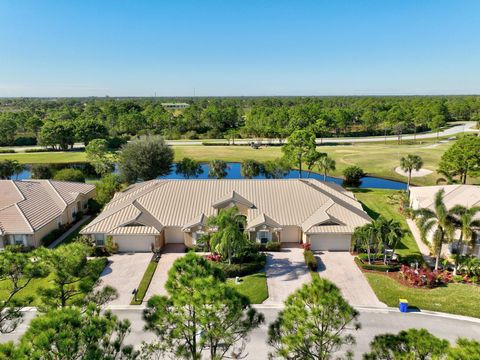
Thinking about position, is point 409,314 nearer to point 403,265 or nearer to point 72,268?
point 403,265

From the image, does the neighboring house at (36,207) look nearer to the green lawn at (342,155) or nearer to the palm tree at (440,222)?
the palm tree at (440,222)

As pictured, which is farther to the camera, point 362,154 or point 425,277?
point 362,154

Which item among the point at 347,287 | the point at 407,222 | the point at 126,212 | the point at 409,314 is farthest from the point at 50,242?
the point at 407,222

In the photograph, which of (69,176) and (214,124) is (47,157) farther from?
(214,124)

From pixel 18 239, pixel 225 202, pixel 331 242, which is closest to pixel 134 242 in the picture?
pixel 225 202

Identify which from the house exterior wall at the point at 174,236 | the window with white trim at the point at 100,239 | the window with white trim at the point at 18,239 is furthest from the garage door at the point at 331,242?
the window with white trim at the point at 18,239

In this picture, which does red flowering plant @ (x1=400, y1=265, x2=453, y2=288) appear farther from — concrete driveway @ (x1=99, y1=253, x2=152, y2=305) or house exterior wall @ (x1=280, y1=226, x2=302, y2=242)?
concrete driveway @ (x1=99, y1=253, x2=152, y2=305)
